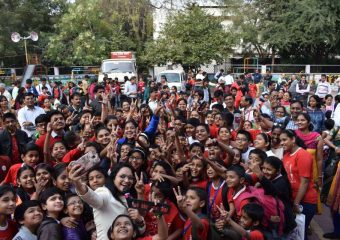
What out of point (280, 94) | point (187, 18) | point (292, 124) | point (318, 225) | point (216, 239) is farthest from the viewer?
point (187, 18)

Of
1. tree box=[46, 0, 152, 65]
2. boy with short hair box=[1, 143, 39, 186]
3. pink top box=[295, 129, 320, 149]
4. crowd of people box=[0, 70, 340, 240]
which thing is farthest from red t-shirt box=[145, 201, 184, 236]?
tree box=[46, 0, 152, 65]

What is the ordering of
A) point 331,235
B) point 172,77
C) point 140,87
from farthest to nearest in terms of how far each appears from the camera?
point 172,77 → point 140,87 → point 331,235

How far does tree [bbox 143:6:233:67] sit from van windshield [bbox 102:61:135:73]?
5237 mm

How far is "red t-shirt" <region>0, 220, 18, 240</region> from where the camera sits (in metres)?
3.27

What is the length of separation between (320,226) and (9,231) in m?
4.13

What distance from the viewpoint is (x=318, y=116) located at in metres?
6.88

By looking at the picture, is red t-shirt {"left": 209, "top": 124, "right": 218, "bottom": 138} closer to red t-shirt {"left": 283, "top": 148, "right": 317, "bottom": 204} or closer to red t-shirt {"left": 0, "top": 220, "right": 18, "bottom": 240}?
red t-shirt {"left": 283, "top": 148, "right": 317, "bottom": 204}

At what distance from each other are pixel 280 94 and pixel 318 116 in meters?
2.40

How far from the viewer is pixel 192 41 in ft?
78.0

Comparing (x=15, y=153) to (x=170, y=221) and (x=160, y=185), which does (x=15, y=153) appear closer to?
(x=160, y=185)

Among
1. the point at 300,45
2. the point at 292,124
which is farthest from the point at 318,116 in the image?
the point at 300,45

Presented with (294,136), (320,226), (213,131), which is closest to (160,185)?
(294,136)

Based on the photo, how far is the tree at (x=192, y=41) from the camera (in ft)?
77.3

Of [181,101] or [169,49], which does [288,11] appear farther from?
[181,101]
